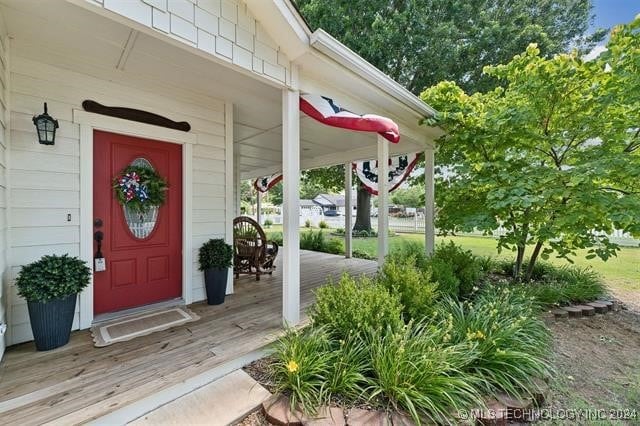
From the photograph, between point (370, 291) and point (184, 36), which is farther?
point (370, 291)

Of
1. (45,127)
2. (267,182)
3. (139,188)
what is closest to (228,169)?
(139,188)

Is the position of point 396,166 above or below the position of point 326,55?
below

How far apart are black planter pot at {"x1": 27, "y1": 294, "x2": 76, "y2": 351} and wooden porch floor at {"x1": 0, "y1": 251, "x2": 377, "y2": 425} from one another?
0.09 metres

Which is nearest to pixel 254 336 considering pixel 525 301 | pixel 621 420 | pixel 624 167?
pixel 621 420

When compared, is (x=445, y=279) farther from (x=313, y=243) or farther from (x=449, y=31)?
(x=449, y=31)

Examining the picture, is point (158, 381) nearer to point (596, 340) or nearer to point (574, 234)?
point (596, 340)

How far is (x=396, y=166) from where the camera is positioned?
229 inches

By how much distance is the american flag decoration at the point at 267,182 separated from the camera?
8748mm

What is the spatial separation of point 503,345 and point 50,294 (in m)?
3.80

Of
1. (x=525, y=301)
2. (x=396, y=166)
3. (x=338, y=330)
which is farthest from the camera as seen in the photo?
(x=396, y=166)

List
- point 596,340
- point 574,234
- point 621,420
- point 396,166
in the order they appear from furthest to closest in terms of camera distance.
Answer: point 396,166
point 574,234
point 596,340
point 621,420

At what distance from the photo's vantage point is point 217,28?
2309mm

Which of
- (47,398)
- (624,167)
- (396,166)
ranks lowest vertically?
(47,398)

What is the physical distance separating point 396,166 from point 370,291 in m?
3.97
